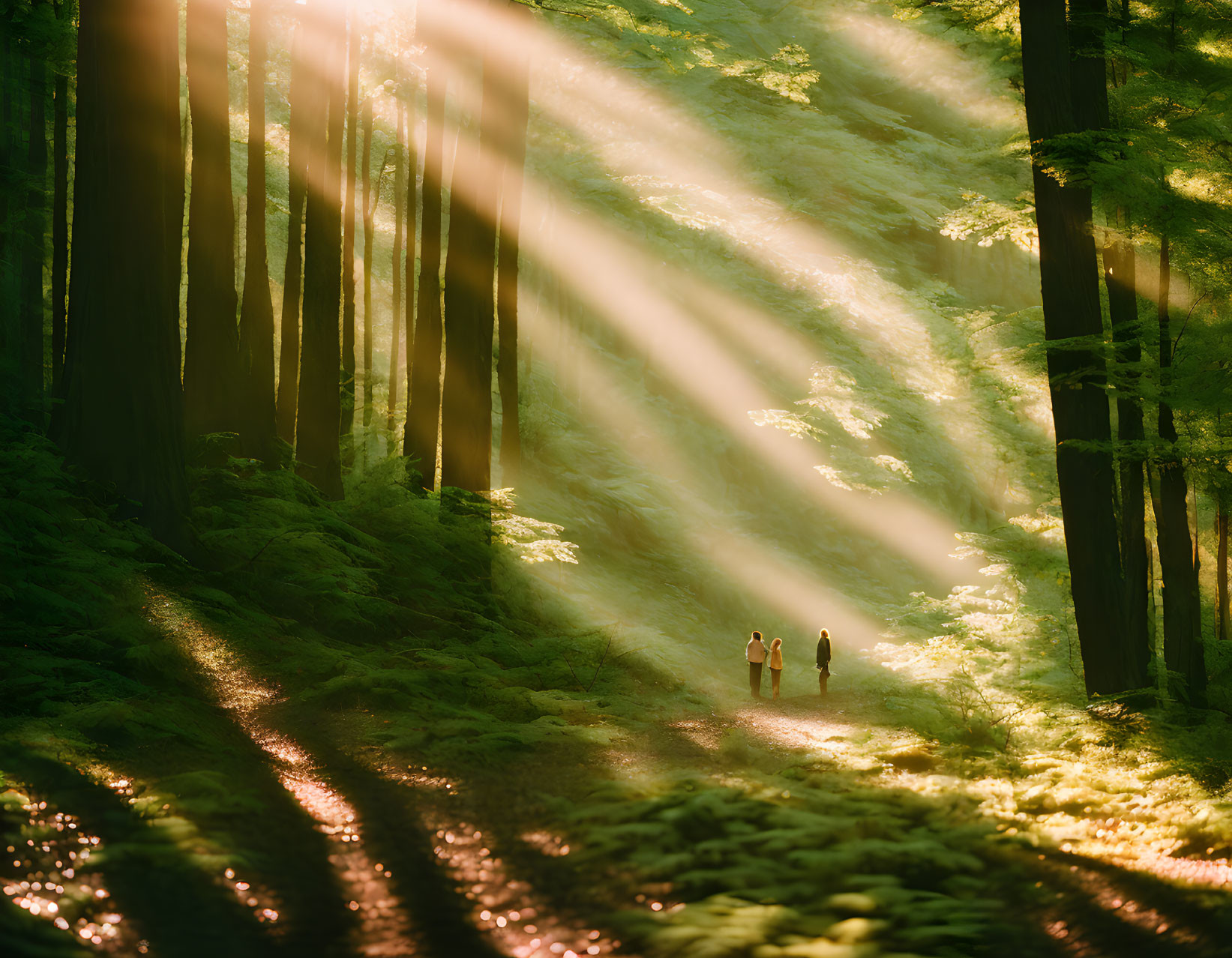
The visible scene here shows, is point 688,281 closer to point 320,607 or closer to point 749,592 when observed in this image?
point 749,592

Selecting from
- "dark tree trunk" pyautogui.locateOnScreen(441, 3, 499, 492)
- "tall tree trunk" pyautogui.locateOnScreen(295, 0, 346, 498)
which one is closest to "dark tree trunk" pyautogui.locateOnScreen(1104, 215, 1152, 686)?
"dark tree trunk" pyautogui.locateOnScreen(441, 3, 499, 492)

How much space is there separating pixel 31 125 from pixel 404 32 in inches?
442

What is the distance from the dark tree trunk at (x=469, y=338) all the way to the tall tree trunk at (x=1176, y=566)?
9143 mm

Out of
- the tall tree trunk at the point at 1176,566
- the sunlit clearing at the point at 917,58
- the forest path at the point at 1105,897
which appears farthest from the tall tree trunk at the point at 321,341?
the sunlit clearing at the point at 917,58

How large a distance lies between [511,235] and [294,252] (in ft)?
18.3

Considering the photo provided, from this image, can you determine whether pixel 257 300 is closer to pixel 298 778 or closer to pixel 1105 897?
A: pixel 298 778

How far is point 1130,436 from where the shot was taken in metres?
11.7

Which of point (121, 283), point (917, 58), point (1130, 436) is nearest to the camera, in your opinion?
point (121, 283)

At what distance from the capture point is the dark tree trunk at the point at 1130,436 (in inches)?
438

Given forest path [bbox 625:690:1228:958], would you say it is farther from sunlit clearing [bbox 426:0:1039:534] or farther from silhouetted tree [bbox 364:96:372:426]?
silhouetted tree [bbox 364:96:372:426]

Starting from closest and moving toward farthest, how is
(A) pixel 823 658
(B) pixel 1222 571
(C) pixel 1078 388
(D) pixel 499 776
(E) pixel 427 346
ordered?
(D) pixel 499 776 → (C) pixel 1078 388 → (E) pixel 427 346 → (A) pixel 823 658 → (B) pixel 1222 571

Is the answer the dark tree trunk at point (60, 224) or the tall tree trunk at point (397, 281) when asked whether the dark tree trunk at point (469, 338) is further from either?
the dark tree trunk at point (60, 224)

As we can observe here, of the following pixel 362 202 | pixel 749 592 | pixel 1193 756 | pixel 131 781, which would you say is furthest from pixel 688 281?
pixel 131 781

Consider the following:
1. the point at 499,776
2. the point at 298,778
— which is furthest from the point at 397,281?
the point at 298,778
